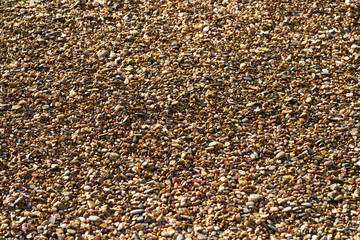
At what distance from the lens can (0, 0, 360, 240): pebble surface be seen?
3.62 m

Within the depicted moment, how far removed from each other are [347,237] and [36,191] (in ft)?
8.80

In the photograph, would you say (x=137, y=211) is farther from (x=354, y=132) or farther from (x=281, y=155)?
(x=354, y=132)

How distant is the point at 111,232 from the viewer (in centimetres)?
355

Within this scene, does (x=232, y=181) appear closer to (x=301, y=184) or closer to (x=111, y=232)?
(x=301, y=184)

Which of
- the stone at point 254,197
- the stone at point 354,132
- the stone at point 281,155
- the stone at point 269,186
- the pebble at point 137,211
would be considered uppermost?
the pebble at point 137,211

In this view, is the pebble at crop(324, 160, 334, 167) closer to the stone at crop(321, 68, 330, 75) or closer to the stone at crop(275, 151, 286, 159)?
the stone at crop(275, 151, 286, 159)

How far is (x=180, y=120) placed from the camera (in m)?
4.42

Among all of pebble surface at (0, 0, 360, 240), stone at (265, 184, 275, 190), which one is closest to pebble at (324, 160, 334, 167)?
pebble surface at (0, 0, 360, 240)

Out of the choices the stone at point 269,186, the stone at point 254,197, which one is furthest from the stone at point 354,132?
the stone at point 254,197

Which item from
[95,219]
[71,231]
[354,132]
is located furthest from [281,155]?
[71,231]

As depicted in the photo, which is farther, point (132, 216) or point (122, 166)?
point (122, 166)

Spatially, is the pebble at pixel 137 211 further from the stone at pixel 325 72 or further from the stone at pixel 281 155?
the stone at pixel 325 72

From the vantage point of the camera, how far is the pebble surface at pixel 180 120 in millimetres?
3617

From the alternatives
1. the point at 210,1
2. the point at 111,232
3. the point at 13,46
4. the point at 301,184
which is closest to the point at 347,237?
the point at 301,184
